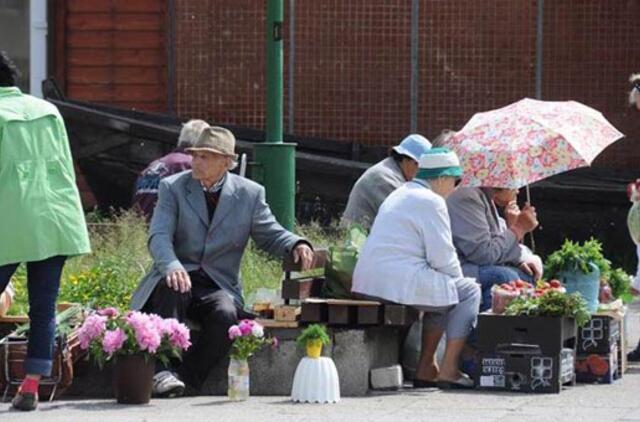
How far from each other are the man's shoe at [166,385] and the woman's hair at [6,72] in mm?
1736

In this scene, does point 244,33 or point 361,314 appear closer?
point 361,314

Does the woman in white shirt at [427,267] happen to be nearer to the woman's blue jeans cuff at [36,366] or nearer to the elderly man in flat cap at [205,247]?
the elderly man in flat cap at [205,247]

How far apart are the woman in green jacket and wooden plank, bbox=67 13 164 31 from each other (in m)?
10.6

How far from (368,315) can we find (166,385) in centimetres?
121

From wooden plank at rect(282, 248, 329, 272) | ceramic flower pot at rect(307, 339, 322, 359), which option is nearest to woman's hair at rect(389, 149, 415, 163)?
wooden plank at rect(282, 248, 329, 272)

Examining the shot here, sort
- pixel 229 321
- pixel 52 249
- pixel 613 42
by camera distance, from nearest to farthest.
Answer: pixel 52 249
pixel 229 321
pixel 613 42

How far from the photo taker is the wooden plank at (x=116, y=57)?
20.0 meters

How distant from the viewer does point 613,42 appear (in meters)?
19.4

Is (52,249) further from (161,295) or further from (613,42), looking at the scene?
(613,42)

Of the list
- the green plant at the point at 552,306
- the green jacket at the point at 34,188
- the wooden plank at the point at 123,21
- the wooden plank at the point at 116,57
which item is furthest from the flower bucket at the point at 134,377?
the wooden plank at the point at 123,21

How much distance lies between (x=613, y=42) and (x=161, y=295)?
34.6ft

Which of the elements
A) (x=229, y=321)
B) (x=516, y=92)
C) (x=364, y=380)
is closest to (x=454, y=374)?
(x=364, y=380)

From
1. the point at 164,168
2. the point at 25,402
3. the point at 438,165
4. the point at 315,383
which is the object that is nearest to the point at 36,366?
the point at 25,402

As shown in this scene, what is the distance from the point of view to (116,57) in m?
20.0
